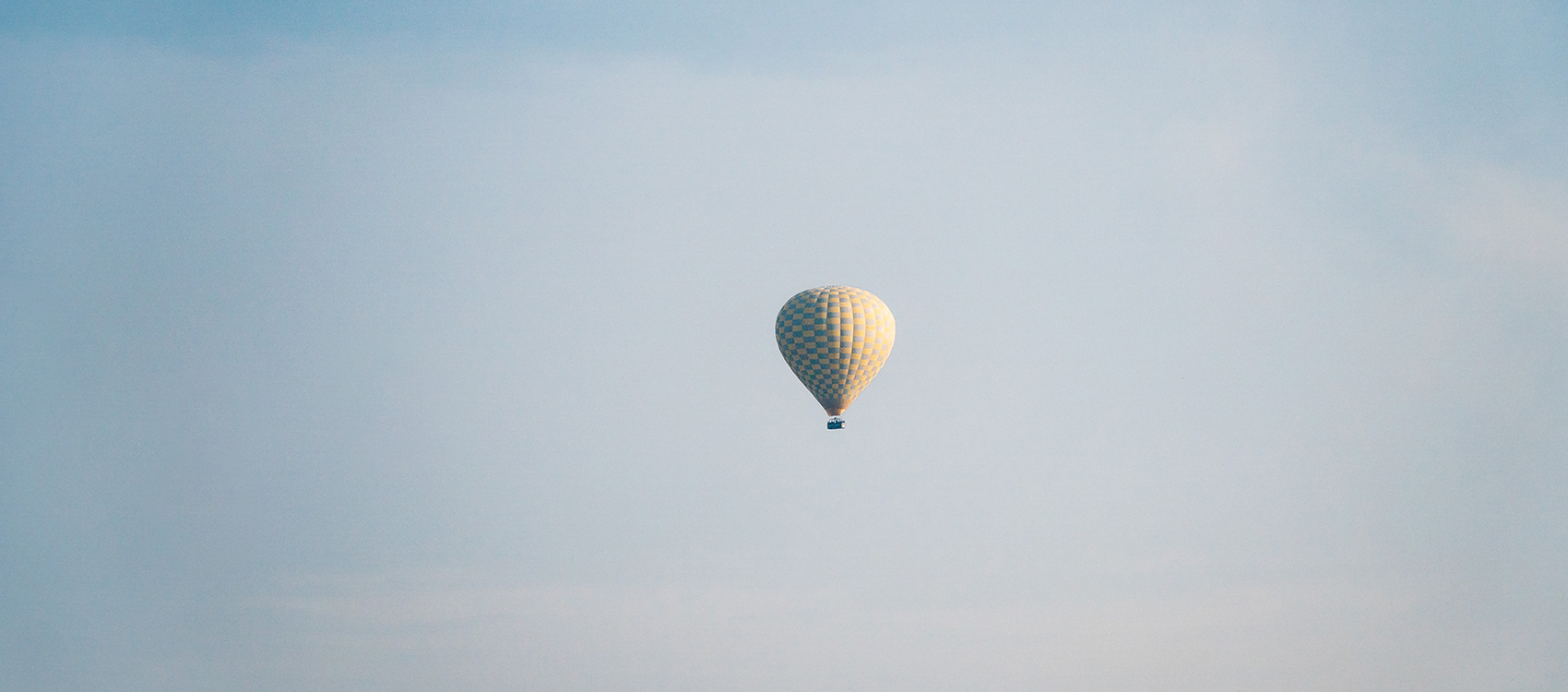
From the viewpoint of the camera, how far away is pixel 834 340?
7738 cm

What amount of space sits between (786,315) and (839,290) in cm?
305

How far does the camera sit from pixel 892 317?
80.9 meters

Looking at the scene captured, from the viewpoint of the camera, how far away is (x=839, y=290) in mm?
79062

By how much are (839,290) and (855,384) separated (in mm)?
4989

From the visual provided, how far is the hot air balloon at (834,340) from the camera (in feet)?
254

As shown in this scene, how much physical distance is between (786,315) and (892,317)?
6076mm

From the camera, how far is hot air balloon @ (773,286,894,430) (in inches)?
3049

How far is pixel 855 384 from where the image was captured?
7919 cm

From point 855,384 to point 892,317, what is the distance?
4459mm

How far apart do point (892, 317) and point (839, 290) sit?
3731 millimetres
